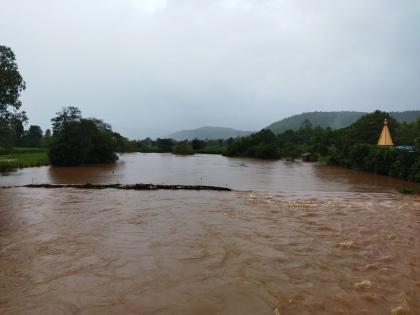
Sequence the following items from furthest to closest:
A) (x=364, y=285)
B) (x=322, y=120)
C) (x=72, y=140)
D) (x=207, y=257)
→ 1. (x=322, y=120)
2. (x=72, y=140)
3. (x=207, y=257)
4. (x=364, y=285)

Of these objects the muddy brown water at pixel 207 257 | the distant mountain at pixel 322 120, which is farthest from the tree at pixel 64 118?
the distant mountain at pixel 322 120

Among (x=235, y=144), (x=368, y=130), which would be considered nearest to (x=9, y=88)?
(x=368, y=130)

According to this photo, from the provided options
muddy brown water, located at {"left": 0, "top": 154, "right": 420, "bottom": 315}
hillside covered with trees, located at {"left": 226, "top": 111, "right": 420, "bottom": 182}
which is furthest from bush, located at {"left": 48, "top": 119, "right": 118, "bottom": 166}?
hillside covered with trees, located at {"left": 226, "top": 111, "right": 420, "bottom": 182}

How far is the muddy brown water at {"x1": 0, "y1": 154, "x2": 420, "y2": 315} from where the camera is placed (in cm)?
582

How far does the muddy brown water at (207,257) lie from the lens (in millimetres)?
5816

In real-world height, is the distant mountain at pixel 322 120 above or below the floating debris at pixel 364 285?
above

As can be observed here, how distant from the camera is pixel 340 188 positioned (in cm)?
2166

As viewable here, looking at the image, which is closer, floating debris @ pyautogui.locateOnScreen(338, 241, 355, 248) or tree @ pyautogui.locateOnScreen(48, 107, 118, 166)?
floating debris @ pyautogui.locateOnScreen(338, 241, 355, 248)

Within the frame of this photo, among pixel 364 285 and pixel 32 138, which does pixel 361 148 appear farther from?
pixel 32 138

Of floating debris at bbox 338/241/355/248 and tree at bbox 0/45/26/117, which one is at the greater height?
tree at bbox 0/45/26/117

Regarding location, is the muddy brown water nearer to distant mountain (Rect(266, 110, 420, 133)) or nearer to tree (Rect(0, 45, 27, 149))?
tree (Rect(0, 45, 27, 149))

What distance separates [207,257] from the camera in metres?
8.10

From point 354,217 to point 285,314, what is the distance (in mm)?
8179

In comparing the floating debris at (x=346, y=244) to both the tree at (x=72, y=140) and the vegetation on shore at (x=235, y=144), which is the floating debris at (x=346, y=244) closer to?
the vegetation on shore at (x=235, y=144)
